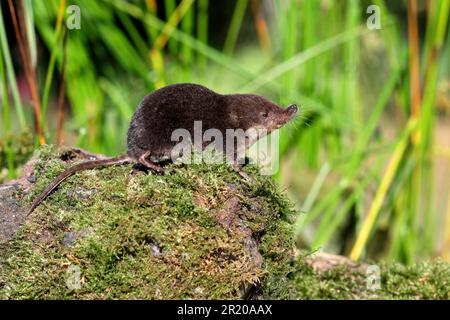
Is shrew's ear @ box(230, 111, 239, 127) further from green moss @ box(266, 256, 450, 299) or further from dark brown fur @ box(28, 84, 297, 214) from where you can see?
green moss @ box(266, 256, 450, 299)

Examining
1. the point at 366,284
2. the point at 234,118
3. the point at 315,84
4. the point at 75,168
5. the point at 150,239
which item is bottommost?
the point at 366,284

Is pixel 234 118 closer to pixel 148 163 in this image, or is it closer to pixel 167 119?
pixel 167 119

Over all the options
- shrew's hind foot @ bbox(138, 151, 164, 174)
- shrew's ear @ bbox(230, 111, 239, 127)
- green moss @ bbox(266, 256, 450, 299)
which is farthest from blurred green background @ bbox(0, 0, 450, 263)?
shrew's hind foot @ bbox(138, 151, 164, 174)

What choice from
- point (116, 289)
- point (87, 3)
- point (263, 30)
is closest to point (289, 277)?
point (116, 289)

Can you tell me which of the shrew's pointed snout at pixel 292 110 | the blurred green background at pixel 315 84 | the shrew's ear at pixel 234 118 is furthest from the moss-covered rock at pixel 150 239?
the blurred green background at pixel 315 84

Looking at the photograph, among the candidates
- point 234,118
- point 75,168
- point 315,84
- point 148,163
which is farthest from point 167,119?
point 315,84
